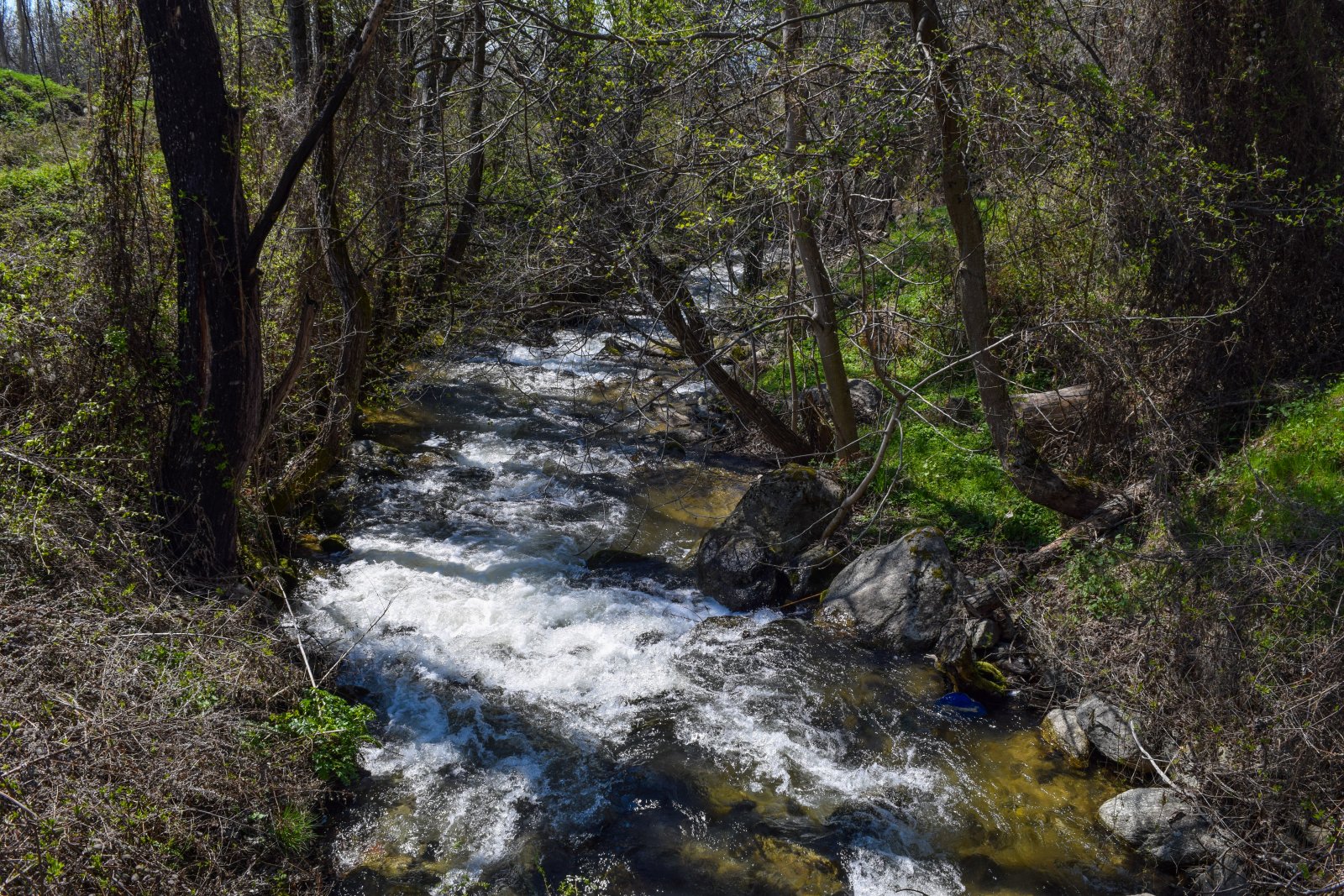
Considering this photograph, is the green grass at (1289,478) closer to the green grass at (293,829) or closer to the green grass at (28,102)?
the green grass at (293,829)

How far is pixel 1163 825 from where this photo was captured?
17.3 ft

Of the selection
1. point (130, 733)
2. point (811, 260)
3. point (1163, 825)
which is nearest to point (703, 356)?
point (811, 260)

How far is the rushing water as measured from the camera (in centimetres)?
521

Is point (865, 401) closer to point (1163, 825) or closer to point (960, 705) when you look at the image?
point (960, 705)

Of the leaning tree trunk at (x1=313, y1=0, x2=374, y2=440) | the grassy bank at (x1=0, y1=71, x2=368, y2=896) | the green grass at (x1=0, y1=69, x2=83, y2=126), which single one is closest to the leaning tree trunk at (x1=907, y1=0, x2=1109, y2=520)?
the leaning tree trunk at (x1=313, y1=0, x2=374, y2=440)

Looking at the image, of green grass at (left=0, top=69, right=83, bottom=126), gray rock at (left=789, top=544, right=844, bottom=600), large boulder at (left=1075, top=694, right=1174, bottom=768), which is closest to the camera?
large boulder at (left=1075, top=694, right=1174, bottom=768)

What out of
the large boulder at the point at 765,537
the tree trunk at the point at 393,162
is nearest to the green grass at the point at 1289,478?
the large boulder at the point at 765,537

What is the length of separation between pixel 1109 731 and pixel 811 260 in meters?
5.07

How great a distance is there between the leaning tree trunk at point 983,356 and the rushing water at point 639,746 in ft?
6.37

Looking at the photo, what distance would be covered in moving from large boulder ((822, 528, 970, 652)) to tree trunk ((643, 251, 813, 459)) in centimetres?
150

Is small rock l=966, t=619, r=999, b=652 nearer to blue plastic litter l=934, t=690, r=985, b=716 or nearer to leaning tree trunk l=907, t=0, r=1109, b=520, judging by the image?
blue plastic litter l=934, t=690, r=985, b=716

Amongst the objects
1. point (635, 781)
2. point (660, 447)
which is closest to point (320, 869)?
point (635, 781)

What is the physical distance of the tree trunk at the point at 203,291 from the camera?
19.9ft

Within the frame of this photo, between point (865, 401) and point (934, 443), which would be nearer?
point (934, 443)
